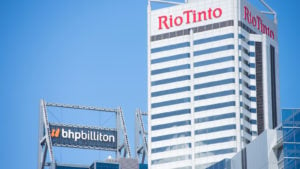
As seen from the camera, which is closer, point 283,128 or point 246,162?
point 283,128

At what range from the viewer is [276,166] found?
12088 cm

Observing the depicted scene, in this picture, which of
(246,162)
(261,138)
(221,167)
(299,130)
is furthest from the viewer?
(221,167)

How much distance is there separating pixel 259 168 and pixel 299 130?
1062 cm

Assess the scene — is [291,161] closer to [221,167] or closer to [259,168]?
[259,168]

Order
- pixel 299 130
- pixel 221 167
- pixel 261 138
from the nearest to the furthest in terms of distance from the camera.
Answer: pixel 299 130 < pixel 261 138 < pixel 221 167

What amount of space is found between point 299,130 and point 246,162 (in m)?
17.8

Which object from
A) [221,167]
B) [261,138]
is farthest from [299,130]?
[221,167]

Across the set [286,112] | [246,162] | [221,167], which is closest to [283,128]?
[286,112]

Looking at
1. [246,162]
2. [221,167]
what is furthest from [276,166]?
[221,167]

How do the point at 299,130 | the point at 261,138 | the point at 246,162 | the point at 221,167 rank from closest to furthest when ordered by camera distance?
the point at 299,130 → the point at 261,138 → the point at 246,162 → the point at 221,167

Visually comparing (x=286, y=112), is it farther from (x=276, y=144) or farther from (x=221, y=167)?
(x=221, y=167)

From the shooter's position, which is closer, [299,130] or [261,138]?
[299,130]

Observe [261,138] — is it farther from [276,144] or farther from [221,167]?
[221,167]

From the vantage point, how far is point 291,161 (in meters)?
116
